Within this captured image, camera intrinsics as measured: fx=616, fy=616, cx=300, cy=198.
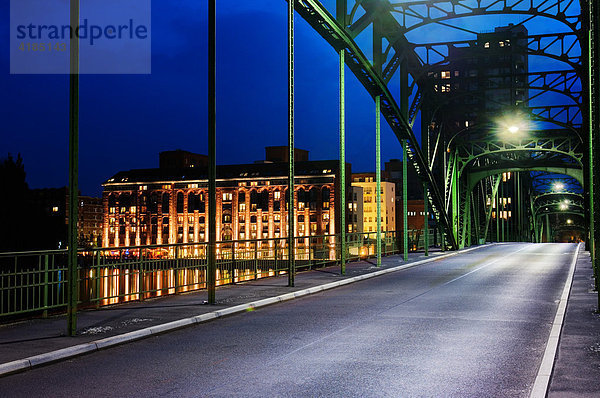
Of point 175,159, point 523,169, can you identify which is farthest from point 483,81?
point 175,159

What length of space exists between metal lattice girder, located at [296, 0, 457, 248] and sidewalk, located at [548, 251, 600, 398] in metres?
11.3

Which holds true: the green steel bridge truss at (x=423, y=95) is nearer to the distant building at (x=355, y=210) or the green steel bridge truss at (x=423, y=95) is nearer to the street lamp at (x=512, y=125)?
the street lamp at (x=512, y=125)

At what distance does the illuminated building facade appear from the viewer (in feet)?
461

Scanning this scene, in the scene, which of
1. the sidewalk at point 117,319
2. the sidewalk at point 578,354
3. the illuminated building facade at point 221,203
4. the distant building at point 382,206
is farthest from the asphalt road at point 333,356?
the distant building at point 382,206

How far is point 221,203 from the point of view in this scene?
148750mm

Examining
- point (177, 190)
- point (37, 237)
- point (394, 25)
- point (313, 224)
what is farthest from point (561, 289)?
point (177, 190)

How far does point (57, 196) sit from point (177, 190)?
28.6 meters

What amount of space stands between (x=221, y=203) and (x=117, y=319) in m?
138

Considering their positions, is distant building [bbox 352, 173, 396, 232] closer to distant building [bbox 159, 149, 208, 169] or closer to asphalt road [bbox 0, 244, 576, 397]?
distant building [bbox 159, 149, 208, 169]

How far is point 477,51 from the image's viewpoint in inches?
1287

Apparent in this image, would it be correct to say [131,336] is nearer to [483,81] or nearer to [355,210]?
[483,81]

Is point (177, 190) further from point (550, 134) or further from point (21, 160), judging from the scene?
point (550, 134)

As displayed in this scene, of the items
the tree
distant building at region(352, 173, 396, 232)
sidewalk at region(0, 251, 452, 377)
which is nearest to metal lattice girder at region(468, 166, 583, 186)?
sidewalk at region(0, 251, 452, 377)

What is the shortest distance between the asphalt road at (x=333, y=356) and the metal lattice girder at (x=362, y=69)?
9.52 meters
